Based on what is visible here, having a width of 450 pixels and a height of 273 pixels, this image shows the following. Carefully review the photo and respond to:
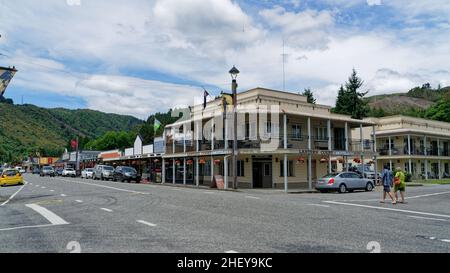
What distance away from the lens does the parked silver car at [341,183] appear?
2667 centimetres

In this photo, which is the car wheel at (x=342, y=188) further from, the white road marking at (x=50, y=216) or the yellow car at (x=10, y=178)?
the yellow car at (x=10, y=178)

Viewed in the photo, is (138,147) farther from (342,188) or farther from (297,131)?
(342,188)

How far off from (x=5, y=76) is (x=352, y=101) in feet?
211

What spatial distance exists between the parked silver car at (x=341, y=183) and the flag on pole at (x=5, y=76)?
766 inches

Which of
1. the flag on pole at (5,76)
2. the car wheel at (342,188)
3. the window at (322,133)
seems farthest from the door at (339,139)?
the flag on pole at (5,76)

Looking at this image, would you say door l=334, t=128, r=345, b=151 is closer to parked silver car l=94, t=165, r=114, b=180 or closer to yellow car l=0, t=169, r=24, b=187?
parked silver car l=94, t=165, r=114, b=180

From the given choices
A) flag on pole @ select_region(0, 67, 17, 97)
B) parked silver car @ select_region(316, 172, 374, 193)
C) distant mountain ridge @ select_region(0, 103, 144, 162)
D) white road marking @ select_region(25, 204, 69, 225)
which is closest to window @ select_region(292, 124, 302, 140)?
parked silver car @ select_region(316, 172, 374, 193)

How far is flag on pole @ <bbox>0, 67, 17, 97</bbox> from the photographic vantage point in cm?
1944

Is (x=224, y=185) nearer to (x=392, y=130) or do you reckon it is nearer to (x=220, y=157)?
(x=220, y=157)

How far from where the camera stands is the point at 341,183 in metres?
26.8

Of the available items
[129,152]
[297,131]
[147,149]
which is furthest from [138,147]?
[297,131]
